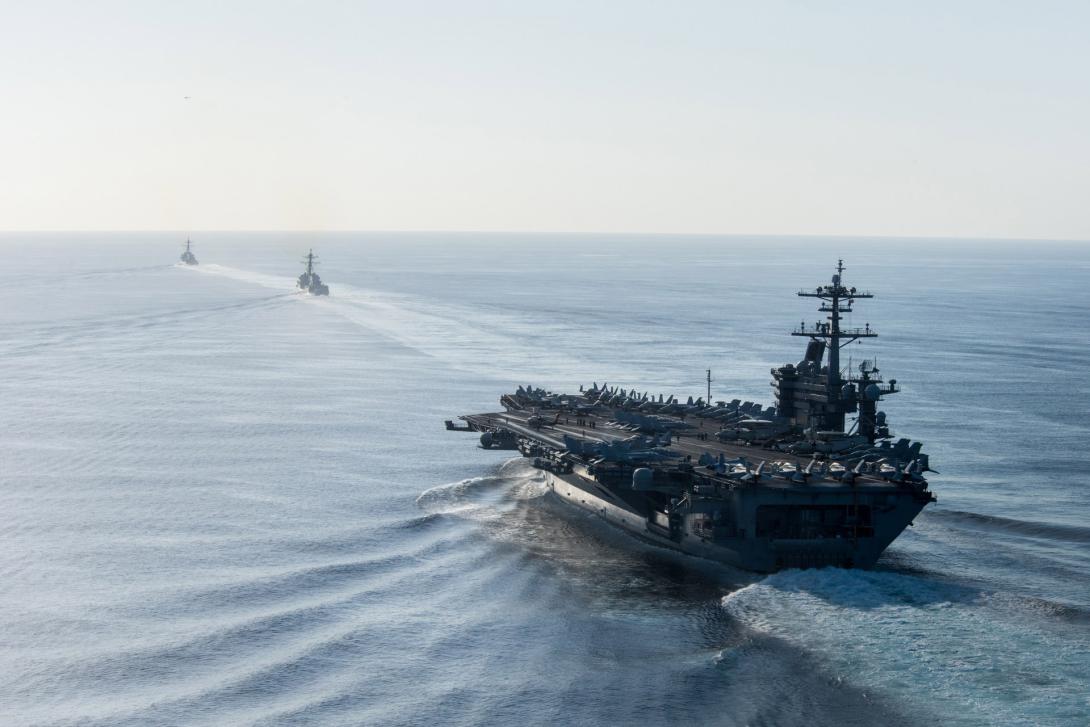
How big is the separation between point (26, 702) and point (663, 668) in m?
14.7

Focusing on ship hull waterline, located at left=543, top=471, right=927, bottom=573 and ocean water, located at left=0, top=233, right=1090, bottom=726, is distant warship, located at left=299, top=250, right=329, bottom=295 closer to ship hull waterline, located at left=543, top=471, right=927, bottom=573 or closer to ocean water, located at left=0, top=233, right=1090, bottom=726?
ocean water, located at left=0, top=233, right=1090, bottom=726

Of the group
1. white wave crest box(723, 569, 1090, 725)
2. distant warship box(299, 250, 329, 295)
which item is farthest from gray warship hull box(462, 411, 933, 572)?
distant warship box(299, 250, 329, 295)

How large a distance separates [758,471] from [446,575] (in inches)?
393

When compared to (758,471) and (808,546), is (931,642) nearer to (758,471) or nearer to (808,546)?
(808,546)

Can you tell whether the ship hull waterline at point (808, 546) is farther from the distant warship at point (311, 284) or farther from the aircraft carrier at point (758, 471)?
the distant warship at point (311, 284)

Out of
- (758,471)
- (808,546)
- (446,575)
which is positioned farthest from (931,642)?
(446,575)

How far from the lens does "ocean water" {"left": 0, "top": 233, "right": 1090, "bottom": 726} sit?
26328mm

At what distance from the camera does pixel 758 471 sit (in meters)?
35.2

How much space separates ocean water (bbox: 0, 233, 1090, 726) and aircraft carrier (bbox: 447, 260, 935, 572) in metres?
1.03

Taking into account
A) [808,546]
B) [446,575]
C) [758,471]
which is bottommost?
[446,575]

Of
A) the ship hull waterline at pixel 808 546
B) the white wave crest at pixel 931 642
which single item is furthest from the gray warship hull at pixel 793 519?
the white wave crest at pixel 931 642

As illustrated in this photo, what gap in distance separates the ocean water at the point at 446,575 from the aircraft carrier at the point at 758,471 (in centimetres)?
103

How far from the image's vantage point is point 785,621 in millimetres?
31000

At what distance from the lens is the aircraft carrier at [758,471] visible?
Answer: 34.8m
